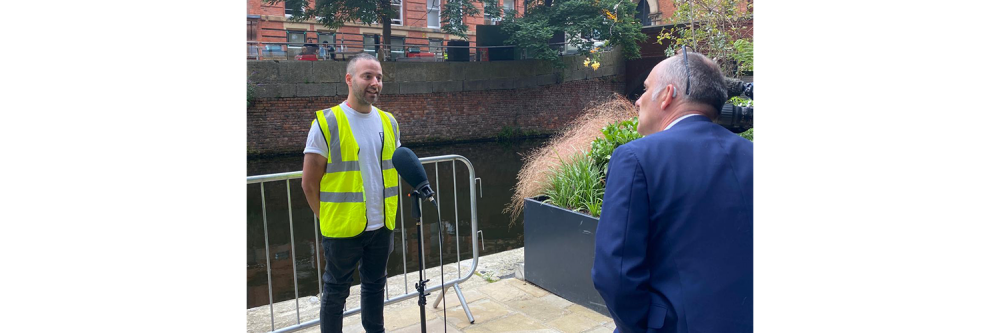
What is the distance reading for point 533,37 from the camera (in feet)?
75.3

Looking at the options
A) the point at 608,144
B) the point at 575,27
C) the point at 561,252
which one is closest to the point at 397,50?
the point at 575,27

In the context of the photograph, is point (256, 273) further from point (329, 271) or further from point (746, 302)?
point (746, 302)

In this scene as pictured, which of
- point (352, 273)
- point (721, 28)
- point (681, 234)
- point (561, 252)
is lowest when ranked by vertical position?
point (561, 252)

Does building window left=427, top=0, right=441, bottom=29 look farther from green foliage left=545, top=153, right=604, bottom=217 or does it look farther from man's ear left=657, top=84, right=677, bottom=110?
man's ear left=657, top=84, right=677, bottom=110

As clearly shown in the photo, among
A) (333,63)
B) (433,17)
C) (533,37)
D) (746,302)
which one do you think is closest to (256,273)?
(746,302)

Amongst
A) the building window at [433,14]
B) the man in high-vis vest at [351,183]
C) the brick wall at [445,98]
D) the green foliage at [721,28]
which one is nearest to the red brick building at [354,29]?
the building window at [433,14]

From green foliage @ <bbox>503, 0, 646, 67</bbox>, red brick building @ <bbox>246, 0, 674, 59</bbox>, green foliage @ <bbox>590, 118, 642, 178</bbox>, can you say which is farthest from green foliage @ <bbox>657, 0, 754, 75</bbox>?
green foliage @ <bbox>503, 0, 646, 67</bbox>

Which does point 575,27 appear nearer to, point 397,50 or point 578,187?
point 397,50

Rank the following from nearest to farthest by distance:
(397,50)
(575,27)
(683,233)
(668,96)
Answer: (683,233)
(668,96)
(575,27)
(397,50)

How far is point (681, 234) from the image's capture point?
171cm

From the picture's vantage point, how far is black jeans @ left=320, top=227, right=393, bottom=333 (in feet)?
10.6

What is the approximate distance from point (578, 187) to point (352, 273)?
1.96 metres

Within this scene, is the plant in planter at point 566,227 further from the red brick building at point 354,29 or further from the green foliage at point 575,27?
the green foliage at point 575,27
